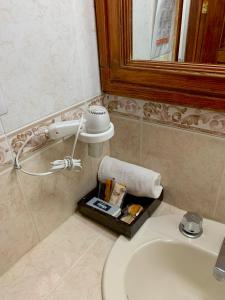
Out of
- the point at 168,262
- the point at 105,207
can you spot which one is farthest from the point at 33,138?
the point at 168,262

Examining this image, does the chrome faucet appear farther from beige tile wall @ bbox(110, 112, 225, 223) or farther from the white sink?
beige tile wall @ bbox(110, 112, 225, 223)

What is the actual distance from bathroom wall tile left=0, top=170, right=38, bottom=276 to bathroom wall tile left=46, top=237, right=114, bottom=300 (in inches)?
6.4

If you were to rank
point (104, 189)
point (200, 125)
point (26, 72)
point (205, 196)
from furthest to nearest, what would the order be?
point (104, 189)
point (205, 196)
point (200, 125)
point (26, 72)

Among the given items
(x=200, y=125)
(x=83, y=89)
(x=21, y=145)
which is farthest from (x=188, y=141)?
(x=21, y=145)

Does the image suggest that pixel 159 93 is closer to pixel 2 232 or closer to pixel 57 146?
pixel 57 146

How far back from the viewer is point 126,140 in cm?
84

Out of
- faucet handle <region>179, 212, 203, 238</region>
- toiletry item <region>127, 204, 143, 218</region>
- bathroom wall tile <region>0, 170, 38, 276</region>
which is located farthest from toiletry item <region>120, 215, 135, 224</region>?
bathroom wall tile <region>0, 170, 38, 276</region>

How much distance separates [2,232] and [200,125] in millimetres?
618

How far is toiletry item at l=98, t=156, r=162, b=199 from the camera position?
0.78 metres

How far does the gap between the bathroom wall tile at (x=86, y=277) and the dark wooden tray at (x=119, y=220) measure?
60 millimetres

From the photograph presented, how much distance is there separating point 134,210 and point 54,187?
28cm

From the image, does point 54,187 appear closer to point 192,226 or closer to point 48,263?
point 48,263

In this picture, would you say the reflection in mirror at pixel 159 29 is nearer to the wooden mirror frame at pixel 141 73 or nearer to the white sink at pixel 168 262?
the wooden mirror frame at pixel 141 73

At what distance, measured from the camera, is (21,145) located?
583mm
